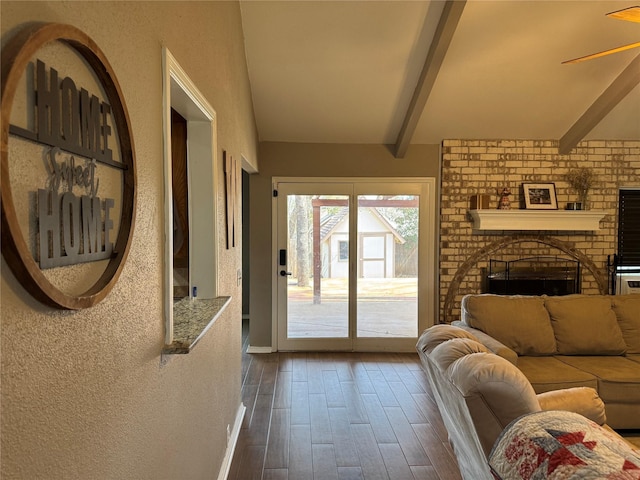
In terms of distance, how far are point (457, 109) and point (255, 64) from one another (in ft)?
6.76

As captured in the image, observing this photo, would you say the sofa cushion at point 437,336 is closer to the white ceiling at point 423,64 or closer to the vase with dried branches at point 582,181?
the white ceiling at point 423,64

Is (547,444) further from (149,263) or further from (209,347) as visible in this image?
(209,347)

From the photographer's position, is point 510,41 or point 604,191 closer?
point 510,41

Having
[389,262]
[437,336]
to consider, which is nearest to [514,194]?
[389,262]

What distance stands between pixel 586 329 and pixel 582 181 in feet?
7.20

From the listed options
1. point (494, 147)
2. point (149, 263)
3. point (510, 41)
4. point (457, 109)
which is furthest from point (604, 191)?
point (149, 263)

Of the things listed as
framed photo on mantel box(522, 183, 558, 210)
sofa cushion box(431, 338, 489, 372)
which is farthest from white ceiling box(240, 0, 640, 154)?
sofa cushion box(431, 338, 489, 372)

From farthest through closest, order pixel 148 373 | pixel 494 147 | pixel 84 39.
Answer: pixel 494 147, pixel 148 373, pixel 84 39

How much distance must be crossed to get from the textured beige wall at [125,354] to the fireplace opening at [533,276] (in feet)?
11.7

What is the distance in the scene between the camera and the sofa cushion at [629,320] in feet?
10.5

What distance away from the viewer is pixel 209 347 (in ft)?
6.94

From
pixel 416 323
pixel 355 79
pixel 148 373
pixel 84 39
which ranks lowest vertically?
pixel 416 323

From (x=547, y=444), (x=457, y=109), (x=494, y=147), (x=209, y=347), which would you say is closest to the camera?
(x=547, y=444)

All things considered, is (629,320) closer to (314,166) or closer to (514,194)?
(514,194)
